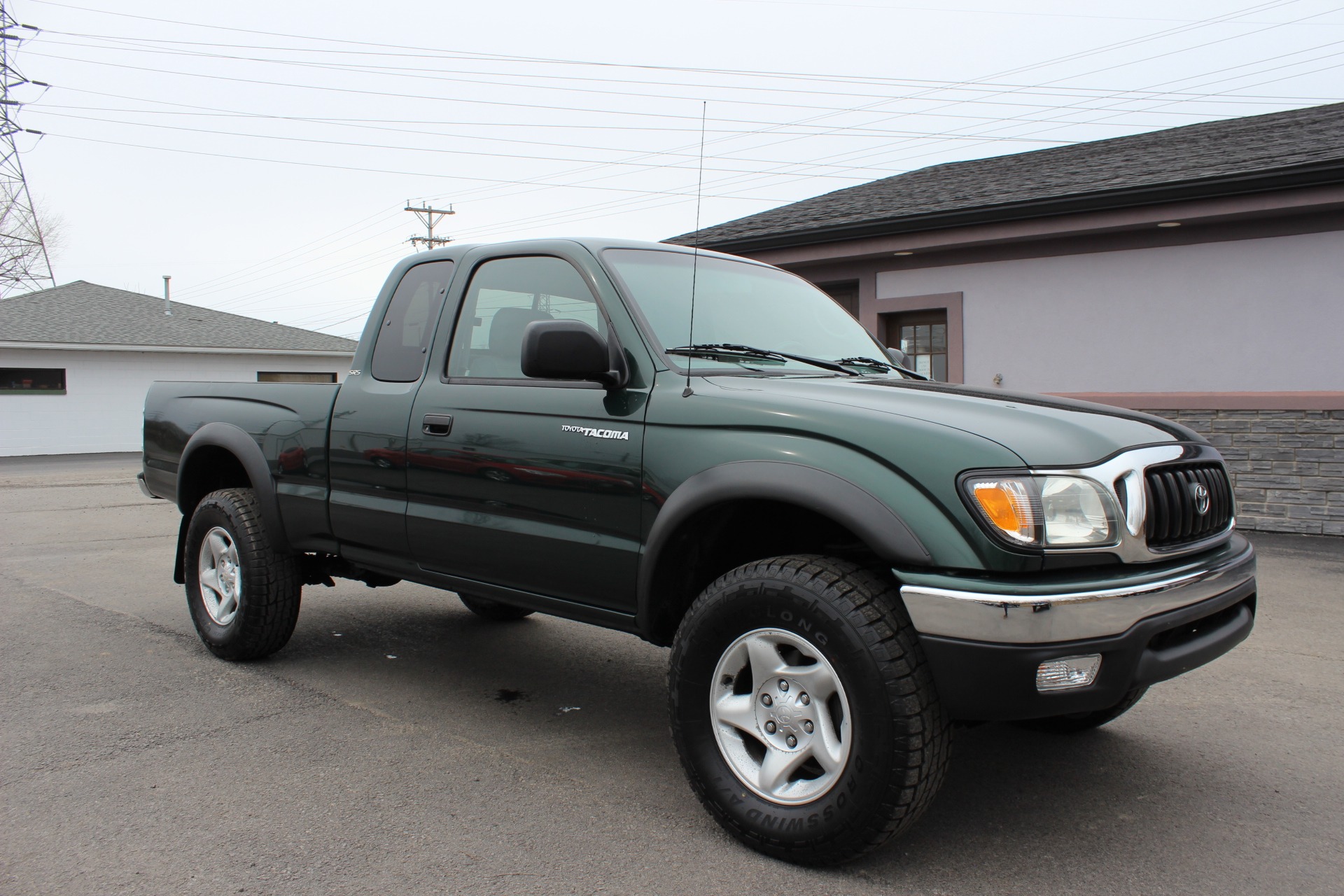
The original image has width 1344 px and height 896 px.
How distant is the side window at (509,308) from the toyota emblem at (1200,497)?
213 centimetres

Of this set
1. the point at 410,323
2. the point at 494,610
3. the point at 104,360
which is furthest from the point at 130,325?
the point at 410,323

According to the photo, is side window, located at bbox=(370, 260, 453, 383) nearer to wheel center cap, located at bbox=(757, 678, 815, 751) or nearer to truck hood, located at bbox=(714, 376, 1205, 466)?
truck hood, located at bbox=(714, 376, 1205, 466)

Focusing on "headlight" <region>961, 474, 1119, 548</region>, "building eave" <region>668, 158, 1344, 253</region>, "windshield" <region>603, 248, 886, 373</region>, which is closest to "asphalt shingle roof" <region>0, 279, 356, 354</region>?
"building eave" <region>668, 158, 1344, 253</region>

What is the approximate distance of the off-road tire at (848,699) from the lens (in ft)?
8.63

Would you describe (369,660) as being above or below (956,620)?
below

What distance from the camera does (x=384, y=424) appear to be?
4227 mm

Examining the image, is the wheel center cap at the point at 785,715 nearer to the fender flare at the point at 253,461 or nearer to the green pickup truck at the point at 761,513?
the green pickup truck at the point at 761,513

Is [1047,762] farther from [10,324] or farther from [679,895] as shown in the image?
[10,324]

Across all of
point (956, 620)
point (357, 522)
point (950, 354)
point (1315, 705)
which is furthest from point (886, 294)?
point (956, 620)

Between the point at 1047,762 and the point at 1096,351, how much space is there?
27.2 ft

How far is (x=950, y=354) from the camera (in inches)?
472

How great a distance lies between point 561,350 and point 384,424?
1.34 meters

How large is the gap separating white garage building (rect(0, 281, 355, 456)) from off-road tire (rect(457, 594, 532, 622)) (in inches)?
863

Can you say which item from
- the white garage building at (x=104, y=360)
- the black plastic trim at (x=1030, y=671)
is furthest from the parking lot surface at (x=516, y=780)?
the white garage building at (x=104, y=360)
